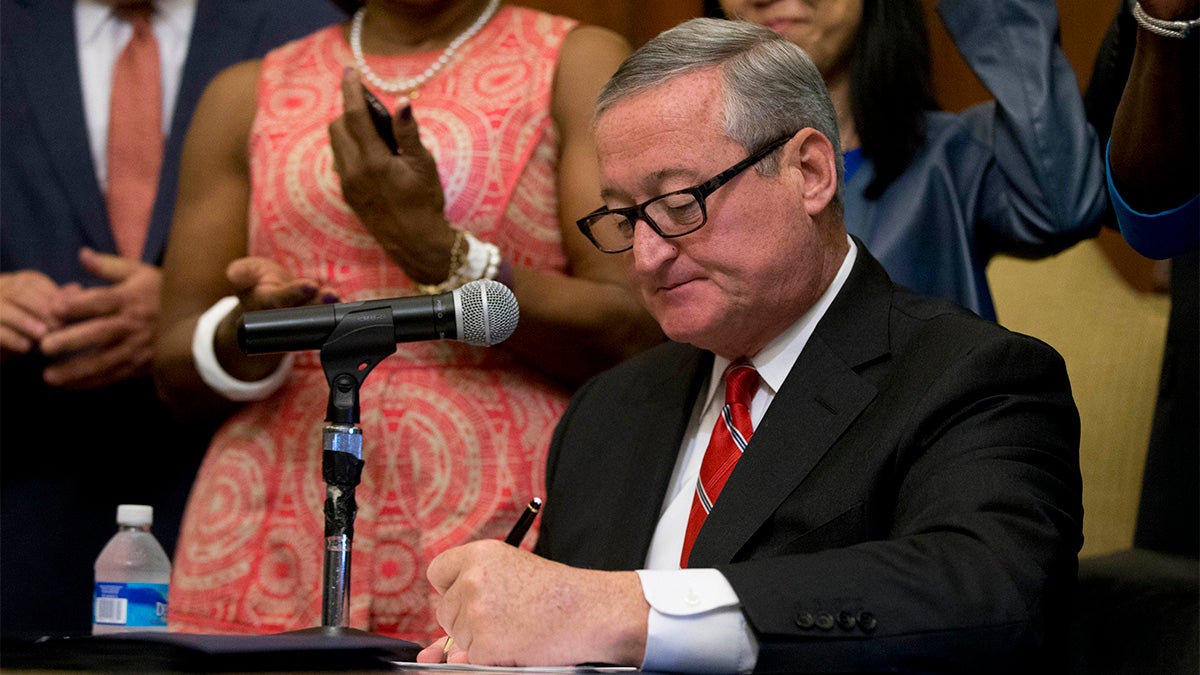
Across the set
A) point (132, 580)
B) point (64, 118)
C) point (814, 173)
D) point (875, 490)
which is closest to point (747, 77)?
point (814, 173)

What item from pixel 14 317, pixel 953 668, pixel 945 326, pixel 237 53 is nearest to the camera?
pixel 953 668

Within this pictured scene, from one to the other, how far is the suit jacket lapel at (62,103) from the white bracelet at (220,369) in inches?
26.1

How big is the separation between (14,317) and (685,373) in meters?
1.35

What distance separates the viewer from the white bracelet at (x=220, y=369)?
7.17ft

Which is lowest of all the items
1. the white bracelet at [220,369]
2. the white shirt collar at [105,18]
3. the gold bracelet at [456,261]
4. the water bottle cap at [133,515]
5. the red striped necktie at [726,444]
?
the water bottle cap at [133,515]

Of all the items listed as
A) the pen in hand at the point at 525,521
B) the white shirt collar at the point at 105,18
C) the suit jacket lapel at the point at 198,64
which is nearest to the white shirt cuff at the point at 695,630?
the pen in hand at the point at 525,521

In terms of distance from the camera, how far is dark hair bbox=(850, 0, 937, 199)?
208 centimetres

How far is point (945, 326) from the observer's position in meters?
1.69

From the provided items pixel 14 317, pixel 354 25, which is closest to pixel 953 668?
pixel 354 25

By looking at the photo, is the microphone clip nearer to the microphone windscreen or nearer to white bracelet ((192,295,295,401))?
the microphone windscreen

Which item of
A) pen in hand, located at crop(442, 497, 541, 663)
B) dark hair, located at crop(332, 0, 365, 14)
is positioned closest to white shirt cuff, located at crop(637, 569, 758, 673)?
pen in hand, located at crop(442, 497, 541, 663)

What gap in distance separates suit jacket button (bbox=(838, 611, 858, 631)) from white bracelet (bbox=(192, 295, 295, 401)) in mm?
1205

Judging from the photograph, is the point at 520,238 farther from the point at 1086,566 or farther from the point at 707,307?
the point at 1086,566

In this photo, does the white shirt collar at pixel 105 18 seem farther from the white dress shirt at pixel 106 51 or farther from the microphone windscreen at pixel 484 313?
the microphone windscreen at pixel 484 313
